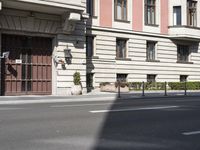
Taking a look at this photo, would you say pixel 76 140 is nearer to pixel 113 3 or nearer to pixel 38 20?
pixel 38 20

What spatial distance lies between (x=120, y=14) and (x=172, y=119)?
824 inches

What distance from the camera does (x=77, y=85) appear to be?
996 inches

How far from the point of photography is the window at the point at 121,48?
31500 millimetres

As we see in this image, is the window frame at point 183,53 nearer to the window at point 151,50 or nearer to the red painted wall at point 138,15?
the window at point 151,50

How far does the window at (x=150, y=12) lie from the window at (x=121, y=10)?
2415 mm

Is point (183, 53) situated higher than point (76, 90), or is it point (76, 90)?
point (183, 53)

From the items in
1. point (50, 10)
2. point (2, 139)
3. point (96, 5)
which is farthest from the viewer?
point (96, 5)

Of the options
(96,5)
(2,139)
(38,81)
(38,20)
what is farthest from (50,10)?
(2,139)

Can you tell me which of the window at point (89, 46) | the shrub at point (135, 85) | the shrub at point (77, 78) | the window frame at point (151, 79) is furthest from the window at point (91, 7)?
the window frame at point (151, 79)

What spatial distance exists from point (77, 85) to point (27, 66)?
346cm

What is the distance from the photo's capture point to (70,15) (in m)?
24.1

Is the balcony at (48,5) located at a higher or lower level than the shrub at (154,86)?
higher

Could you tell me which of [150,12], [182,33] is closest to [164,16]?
[150,12]

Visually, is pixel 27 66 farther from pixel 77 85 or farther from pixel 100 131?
pixel 100 131
